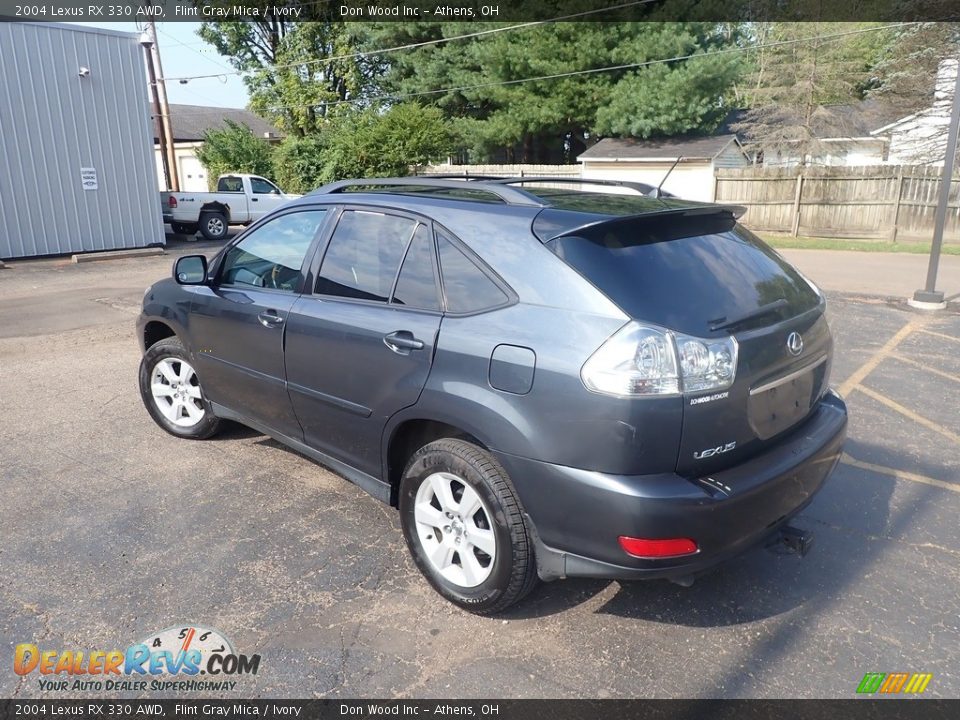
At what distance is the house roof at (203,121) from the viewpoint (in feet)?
141

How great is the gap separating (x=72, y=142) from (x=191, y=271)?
41.2 ft

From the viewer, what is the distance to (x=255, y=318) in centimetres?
388

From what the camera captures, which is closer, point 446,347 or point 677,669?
point 677,669

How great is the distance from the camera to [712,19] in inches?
1022

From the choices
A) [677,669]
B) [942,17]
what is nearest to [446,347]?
[677,669]

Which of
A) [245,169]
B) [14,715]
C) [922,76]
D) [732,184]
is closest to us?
[14,715]

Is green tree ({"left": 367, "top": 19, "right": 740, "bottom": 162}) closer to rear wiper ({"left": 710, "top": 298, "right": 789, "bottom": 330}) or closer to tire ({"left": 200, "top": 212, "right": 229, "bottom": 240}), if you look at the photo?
tire ({"left": 200, "top": 212, "right": 229, "bottom": 240})

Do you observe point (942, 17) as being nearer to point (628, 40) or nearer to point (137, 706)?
point (628, 40)

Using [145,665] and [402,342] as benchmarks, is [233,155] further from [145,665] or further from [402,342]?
[145,665]

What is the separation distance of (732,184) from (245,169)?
18.4 metres

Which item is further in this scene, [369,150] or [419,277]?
[369,150]

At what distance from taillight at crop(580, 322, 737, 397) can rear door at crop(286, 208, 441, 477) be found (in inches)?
31.1

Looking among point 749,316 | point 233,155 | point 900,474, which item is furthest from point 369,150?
point 749,316

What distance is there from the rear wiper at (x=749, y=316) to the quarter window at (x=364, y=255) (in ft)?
4.63
